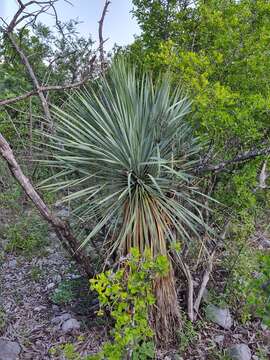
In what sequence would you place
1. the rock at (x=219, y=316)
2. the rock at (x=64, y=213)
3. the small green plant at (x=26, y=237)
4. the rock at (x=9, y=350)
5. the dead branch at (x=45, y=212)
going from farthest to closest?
1. the small green plant at (x=26, y=237)
2. the rock at (x=64, y=213)
3. the rock at (x=219, y=316)
4. the rock at (x=9, y=350)
5. the dead branch at (x=45, y=212)

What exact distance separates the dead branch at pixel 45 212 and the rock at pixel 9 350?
739mm

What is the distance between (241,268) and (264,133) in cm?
123

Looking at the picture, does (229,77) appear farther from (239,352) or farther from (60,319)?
(60,319)

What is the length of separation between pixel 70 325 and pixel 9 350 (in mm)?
477

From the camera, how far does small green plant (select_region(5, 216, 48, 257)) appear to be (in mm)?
4031

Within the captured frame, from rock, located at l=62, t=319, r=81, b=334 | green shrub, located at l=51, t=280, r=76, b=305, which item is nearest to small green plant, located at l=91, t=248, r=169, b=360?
rock, located at l=62, t=319, r=81, b=334

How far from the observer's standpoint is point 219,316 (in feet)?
9.60

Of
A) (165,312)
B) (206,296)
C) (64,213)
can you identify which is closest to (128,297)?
(165,312)

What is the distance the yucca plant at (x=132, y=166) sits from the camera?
2.58 m

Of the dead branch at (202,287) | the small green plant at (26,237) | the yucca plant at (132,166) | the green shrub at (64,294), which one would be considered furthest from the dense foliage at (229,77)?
the small green plant at (26,237)

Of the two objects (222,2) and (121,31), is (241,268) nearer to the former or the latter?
(222,2)

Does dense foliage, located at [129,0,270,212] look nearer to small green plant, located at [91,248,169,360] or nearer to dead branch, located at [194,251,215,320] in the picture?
dead branch, located at [194,251,215,320]

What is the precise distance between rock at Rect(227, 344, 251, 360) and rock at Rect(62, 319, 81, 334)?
46.7 inches

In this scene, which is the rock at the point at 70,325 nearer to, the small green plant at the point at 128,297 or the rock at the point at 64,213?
the rock at the point at 64,213
